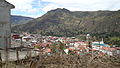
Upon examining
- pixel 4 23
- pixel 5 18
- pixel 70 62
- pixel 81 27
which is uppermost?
pixel 5 18

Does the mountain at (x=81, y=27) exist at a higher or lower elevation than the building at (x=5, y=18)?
lower

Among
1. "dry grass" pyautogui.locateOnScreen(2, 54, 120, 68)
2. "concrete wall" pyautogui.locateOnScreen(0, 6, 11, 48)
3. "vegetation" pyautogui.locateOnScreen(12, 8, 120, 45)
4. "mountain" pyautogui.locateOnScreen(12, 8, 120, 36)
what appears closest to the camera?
"dry grass" pyautogui.locateOnScreen(2, 54, 120, 68)

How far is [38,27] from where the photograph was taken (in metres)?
178

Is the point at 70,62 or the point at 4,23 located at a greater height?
the point at 4,23

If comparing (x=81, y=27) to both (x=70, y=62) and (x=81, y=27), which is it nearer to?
(x=81, y=27)

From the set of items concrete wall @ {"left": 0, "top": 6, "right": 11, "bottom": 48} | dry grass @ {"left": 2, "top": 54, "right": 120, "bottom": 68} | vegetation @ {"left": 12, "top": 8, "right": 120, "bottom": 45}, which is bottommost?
vegetation @ {"left": 12, "top": 8, "right": 120, "bottom": 45}

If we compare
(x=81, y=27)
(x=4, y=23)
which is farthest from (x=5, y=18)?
(x=81, y=27)

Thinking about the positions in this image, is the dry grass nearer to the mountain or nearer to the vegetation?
the mountain

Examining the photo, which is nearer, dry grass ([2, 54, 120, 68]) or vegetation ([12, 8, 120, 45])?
dry grass ([2, 54, 120, 68])

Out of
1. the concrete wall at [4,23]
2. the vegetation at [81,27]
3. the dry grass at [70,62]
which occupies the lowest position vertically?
the vegetation at [81,27]

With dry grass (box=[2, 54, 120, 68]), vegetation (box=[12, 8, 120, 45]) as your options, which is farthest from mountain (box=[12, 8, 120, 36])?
dry grass (box=[2, 54, 120, 68])

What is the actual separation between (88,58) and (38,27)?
17610 centimetres

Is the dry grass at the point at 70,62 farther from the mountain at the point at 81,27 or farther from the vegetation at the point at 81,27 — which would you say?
the vegetation at the point at 81,27

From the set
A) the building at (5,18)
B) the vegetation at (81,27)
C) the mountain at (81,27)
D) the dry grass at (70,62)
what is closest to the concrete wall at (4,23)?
the building at (5,18)
